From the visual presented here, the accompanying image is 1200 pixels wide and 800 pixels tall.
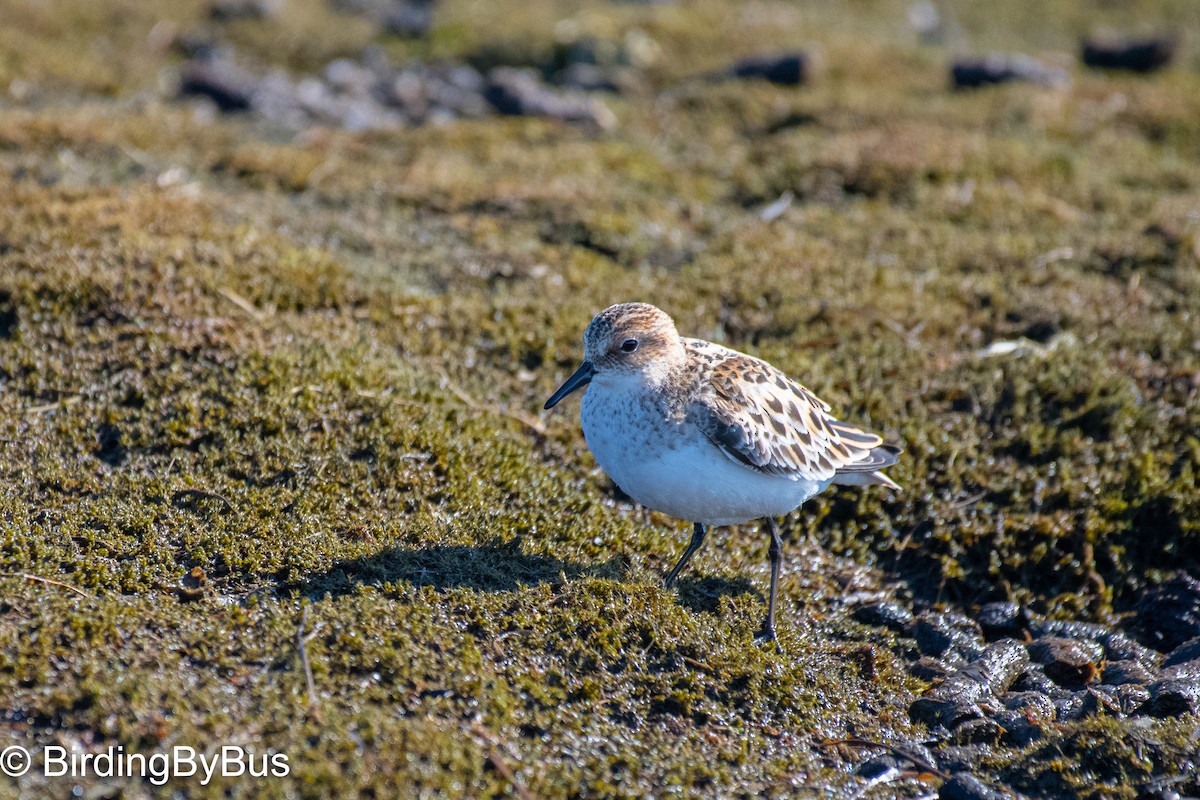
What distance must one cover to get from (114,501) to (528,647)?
2.34m

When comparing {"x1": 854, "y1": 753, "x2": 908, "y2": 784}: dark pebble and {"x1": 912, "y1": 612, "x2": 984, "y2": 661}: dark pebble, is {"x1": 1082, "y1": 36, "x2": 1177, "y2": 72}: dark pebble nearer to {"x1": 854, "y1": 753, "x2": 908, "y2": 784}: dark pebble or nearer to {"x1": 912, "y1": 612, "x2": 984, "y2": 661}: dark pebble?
{"x1": 912, "y1": 612, "x2": 984, "y2": 661}: dark pebble

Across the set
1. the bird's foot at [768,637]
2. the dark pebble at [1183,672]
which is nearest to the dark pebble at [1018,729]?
the dark pebble at [1183,672]

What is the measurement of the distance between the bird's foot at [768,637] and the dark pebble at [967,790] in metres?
1.08

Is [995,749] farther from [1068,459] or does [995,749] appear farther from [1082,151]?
[1082,151]

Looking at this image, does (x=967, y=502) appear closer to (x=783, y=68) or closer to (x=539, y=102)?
(x=539, y=102)

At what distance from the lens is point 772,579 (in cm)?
594

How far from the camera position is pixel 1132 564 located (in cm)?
687

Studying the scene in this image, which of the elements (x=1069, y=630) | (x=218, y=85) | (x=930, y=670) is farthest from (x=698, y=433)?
(x=218, y=85)

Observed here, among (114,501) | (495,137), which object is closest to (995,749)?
(114,501)

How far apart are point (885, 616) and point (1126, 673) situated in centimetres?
126

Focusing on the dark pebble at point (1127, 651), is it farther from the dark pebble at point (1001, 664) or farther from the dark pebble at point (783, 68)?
the dark pebble at point (783, 68)

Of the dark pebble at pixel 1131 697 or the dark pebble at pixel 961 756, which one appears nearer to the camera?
the dark pebble at pixel 961 756

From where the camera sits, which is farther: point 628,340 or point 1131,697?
point 628,340

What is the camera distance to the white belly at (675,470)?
5.60 meters
